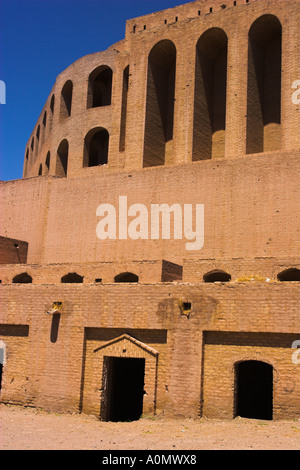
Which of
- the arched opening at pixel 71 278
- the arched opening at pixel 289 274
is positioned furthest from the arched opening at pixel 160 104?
the arched opening at pixel 289 274

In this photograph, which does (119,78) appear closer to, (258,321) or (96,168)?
(96,168)

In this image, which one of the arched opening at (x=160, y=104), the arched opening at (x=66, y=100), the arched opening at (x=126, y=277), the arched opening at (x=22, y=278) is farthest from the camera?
the arched opening at (x=66, y=100)

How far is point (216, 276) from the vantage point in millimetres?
16391

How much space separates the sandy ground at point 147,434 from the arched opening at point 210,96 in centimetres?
1213

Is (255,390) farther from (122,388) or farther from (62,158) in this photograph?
(62,158)

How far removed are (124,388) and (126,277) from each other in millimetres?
3528

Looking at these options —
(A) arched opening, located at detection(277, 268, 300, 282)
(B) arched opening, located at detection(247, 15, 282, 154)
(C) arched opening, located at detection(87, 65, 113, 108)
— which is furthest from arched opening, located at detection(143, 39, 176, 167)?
(A) arched opening, located at detection(277, 268, 300, 282)

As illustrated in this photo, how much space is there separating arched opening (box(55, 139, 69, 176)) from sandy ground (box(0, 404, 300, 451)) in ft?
56.3

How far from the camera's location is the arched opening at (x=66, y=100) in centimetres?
2877

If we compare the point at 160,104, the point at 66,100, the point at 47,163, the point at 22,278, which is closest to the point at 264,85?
the point at 160,104

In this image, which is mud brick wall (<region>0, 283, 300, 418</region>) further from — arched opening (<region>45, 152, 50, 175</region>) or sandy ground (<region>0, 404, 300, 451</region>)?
arched opening (<region>45, 152, 50, 175</region>)

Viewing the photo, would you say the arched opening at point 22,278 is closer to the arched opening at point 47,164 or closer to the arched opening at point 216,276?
the arched opening at point 216,276

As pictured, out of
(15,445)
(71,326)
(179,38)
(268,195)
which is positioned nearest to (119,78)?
(179,38)

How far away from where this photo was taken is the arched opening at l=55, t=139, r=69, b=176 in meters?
28.3
